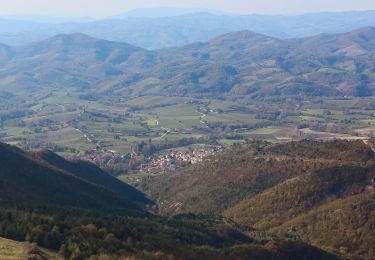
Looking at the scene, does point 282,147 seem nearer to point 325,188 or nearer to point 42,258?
point 325,188

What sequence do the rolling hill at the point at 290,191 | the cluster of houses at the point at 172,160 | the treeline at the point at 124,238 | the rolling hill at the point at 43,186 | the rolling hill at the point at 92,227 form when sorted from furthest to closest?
the cluster of houses at the point at 172,160, the rolling hill at the point at 290,191, the rolling hill at the point at 43,186, the rolling hill at the point at 92,227, the treeline at the point at 124,238

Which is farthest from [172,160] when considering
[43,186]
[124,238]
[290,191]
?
[124,238]

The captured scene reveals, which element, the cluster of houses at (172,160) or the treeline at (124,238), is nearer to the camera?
the treeline at (124,238)

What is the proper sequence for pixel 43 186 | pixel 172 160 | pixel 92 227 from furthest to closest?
pixel 172 160 < pixel 43 186 < pixel 92 227

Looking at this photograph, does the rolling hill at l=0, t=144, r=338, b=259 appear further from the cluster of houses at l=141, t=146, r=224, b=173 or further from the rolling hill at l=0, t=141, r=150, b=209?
the cluster of houses at l=141, t=146, r=224, b=173

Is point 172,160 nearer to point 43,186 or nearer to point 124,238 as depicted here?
point 43,186

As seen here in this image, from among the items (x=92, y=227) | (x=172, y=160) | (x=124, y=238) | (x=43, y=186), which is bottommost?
(x=172, y=160)

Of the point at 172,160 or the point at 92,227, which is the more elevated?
the point at 92,227

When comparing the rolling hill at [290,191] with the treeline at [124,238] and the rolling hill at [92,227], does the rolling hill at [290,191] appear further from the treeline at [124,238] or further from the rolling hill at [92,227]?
the treeline at [124,238]

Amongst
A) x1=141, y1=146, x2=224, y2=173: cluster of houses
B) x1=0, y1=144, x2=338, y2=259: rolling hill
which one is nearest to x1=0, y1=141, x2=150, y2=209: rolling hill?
x1=0, y1=144, x2=338, y2=259: rolling hill

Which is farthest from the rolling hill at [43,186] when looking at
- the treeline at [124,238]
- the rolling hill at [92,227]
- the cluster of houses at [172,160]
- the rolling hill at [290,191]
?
the cluster of houses at [172,160]

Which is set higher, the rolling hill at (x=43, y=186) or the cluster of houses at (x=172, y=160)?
the rolling hill at (x=43, y=186)
